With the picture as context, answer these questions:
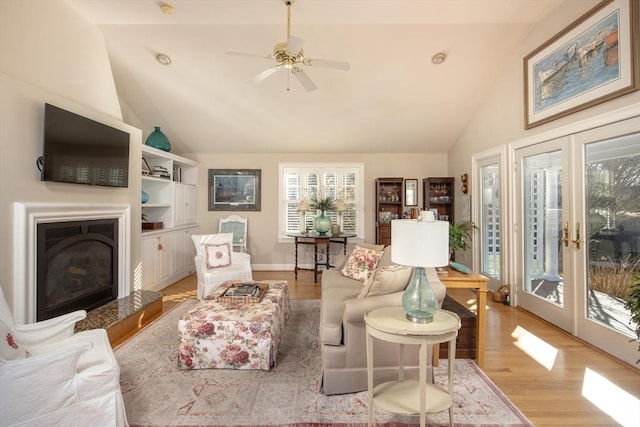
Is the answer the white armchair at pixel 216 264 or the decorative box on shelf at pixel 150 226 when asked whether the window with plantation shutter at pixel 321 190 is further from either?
the decorative box on shelf at pixel 150 226

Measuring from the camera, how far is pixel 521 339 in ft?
10.2

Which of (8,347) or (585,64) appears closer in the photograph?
(8,347)

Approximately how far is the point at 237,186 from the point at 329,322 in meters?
4.72

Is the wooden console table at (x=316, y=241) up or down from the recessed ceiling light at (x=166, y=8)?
down

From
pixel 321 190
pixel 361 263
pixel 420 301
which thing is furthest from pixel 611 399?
pixel 321 190

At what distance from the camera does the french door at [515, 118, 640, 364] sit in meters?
2.67

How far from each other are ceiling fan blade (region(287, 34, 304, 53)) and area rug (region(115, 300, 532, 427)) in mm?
2728

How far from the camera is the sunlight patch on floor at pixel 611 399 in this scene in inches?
77.0

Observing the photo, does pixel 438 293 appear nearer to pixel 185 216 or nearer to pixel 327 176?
pixel 327 176

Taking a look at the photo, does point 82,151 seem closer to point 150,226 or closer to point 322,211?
point 150,226

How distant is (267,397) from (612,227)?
10.9 feet

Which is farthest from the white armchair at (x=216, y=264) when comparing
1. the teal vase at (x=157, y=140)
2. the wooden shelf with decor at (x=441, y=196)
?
the wooden shelf with decor at (x=441, y=196)

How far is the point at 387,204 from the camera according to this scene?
6.30 m

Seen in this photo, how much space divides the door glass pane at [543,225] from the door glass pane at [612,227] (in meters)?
0.39
